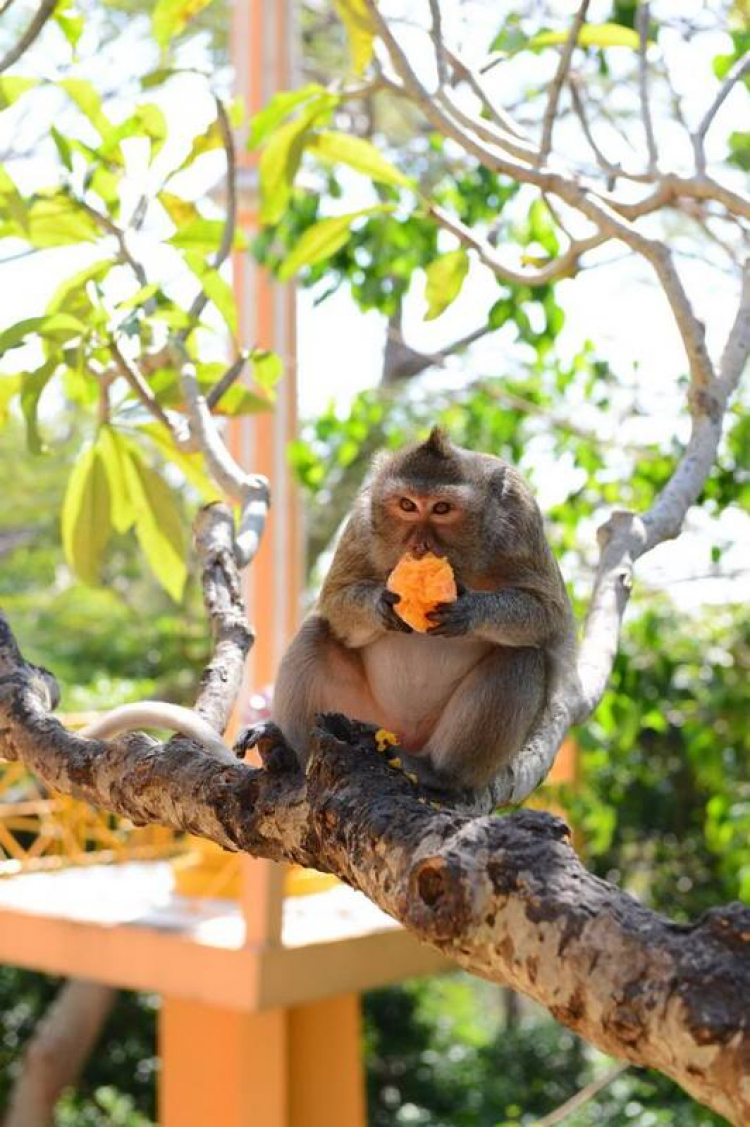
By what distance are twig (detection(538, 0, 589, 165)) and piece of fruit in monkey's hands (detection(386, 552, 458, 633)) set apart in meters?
1.22

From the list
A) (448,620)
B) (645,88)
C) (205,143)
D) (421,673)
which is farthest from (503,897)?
(645,88)

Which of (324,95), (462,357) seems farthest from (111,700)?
(324,95)

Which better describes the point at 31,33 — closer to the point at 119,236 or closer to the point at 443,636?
the point at 119,236

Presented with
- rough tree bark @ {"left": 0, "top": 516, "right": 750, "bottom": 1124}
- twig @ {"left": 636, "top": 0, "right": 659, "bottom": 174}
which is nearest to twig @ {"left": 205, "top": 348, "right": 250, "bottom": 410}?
twig @ {"left": 636, "top": 0, "right": 659, "bottom": 174}

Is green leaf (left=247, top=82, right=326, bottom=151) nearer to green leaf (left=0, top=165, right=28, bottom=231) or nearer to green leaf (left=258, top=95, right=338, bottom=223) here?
green leaf (left=258, top=95, right=338, bottom=223)

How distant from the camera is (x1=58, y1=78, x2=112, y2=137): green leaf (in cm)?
337

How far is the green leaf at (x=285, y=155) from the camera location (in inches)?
145

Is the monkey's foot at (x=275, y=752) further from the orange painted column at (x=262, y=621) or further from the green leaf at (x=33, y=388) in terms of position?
the orange painted column at (x=262, y=621)

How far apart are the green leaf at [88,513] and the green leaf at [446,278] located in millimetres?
1025

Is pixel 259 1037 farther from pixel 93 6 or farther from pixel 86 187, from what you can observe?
pixel 93 6

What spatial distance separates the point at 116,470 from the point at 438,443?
3.26 ft

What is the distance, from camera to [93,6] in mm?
13234

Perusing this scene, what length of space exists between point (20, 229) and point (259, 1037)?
491 centimetres

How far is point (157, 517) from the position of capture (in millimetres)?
3523
